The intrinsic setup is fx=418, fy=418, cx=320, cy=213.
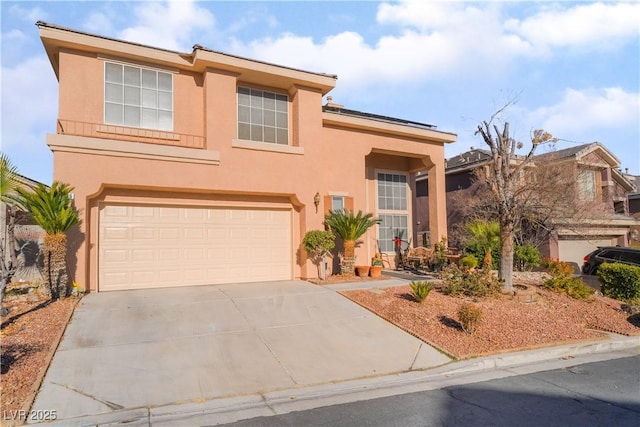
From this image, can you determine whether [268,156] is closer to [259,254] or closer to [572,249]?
[259,254]

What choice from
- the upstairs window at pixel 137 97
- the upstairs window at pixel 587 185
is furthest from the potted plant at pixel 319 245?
the upstairs window at pixel 587 185

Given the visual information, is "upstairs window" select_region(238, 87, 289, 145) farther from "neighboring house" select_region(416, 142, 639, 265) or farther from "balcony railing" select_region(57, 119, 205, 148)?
"neighboring house" select_region(416, 142, 639, 265)

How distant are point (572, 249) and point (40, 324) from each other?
→ 21.4m

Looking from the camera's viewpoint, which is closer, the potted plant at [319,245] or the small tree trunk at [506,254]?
the small tree trunk at [506,254]

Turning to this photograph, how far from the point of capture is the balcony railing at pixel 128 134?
33.6ft

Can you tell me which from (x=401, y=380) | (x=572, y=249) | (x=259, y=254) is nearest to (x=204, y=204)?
(x=259, y=254)

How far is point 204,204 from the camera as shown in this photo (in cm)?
1158

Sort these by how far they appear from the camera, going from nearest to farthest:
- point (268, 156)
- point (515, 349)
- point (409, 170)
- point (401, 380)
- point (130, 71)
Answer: point (401, 380) → point (515, 349) → point (130, 71) → point (268, 156) → point (409, 170)

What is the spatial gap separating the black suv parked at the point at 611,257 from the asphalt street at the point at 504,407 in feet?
35.6

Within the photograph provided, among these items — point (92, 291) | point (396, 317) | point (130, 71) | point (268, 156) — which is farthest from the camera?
point (268, 156)

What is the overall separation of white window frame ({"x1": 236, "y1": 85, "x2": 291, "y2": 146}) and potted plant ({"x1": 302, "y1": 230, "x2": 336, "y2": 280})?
2933 millimetres

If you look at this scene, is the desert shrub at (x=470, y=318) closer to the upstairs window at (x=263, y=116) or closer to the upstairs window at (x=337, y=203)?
the upstairs window at (x=337, y=203)

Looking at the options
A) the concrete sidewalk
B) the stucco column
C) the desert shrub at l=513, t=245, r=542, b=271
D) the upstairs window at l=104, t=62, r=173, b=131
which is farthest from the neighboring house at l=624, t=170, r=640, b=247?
the upstairs window at l=104, t=62, r=173, b=131

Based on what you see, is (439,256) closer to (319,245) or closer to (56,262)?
(319,245)
